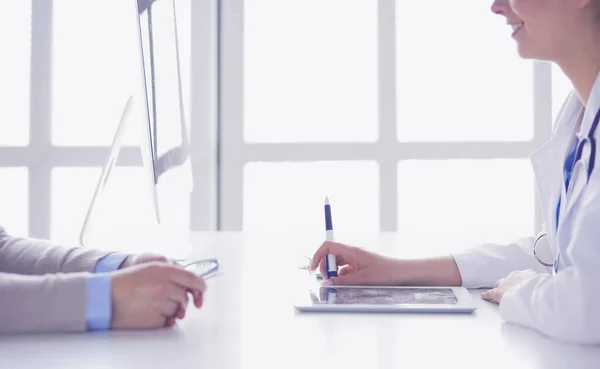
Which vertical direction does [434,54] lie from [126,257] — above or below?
above

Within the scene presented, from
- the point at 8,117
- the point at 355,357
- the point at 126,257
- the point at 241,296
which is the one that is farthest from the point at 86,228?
the point at 8,117

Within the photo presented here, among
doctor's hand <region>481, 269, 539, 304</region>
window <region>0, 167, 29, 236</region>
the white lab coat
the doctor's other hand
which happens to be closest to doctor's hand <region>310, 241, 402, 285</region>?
doctor's hand <region>481, 269, 539, 304</region>

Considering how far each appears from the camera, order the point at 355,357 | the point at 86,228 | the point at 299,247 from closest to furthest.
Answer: the point at 355,357 → the point at 86,228 → the point at 299,247

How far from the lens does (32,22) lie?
3893 millimetres

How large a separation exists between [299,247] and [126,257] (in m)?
0.69

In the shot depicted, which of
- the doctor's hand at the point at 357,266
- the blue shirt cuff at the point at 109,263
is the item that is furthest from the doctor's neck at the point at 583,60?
the blue shirt cuff at the point at 109,263

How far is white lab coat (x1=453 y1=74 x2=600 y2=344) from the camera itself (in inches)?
34.0

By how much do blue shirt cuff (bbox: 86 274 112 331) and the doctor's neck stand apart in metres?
0.77

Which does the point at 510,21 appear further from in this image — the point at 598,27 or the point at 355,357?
the point at 355,357

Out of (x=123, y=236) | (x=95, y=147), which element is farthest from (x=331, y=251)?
(x=95, y=147)

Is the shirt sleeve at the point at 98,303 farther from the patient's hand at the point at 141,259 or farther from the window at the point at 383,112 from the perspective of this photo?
the window at the point at 383,112

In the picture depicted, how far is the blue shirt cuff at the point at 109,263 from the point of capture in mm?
1134

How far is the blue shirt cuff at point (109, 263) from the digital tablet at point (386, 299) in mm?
291

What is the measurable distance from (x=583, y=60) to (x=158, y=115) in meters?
0.69
